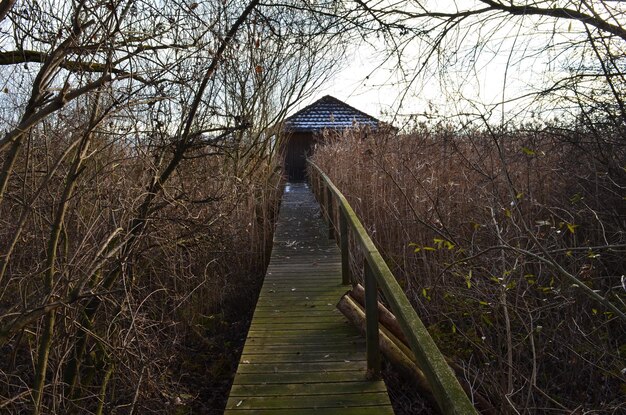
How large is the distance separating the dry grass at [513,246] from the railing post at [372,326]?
41 cm

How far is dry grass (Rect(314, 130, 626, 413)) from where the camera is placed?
3.35 meters

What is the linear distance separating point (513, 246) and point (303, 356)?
69.7 inches

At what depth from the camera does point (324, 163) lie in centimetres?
1059

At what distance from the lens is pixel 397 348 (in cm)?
340

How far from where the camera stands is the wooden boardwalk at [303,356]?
2.66 meters

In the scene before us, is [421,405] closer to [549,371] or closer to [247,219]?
[549,371]

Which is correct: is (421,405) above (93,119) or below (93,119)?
below

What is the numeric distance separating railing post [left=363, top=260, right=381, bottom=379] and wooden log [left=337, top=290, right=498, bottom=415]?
364 millimetres

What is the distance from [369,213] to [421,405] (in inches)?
121

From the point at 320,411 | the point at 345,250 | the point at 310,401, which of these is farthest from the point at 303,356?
the point at 345,250

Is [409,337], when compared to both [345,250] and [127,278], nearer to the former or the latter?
[127,278]

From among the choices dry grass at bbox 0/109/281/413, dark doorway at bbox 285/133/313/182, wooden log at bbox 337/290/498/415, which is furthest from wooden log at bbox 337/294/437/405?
dark doorway at bbox 285/133/313/182

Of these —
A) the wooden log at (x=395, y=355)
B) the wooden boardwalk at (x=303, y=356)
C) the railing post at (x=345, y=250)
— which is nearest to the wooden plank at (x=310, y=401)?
the wooden boardwalk at (x=303, y=356)

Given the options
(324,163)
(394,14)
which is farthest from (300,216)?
(394,14)
